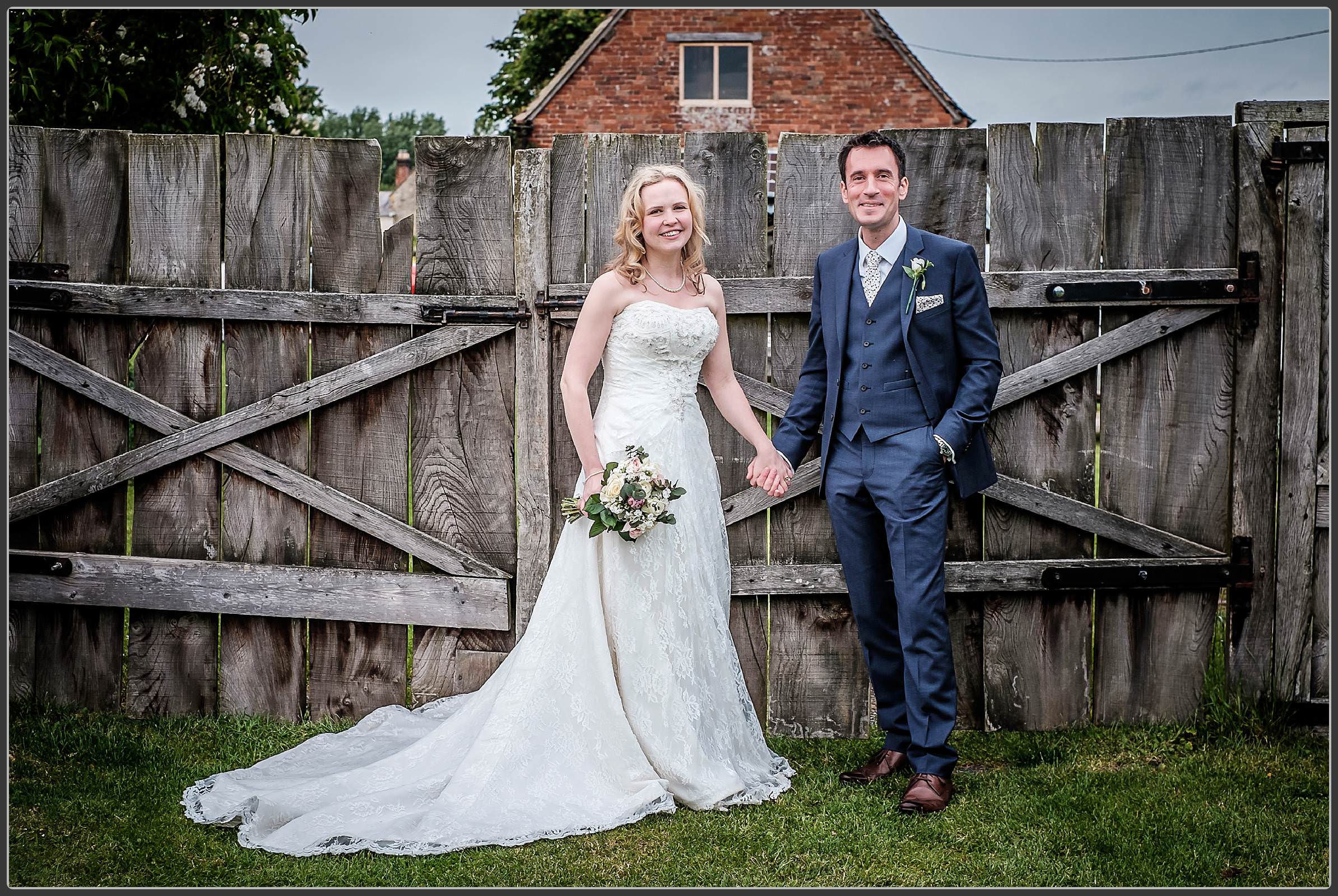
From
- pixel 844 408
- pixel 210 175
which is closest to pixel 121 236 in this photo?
pixel 210 175

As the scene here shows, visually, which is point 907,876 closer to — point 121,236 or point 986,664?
point 986,664

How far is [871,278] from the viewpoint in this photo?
4.07 metres

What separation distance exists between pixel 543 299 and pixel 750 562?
59.2 inches

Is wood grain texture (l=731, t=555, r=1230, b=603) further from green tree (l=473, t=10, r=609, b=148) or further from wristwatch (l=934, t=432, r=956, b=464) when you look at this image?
green tree (l=473, t=10, r=609, b=148)

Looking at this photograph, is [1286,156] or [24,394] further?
[24,394]

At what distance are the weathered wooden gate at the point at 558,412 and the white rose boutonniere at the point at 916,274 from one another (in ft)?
2.25

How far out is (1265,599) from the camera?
467 centimetres

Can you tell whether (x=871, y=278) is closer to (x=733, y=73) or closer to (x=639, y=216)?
(x=639, y=216)

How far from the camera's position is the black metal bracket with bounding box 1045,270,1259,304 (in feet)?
14.9

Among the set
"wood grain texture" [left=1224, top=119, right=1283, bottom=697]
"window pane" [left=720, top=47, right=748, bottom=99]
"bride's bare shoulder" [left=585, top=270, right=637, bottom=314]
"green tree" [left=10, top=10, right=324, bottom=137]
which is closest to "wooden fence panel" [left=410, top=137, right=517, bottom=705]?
"bride's bare shoulder" [left=585, top=270, right=637, bottom=314]

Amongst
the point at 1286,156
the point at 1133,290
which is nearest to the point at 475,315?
the point at 1133,290

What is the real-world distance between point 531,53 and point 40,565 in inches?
872

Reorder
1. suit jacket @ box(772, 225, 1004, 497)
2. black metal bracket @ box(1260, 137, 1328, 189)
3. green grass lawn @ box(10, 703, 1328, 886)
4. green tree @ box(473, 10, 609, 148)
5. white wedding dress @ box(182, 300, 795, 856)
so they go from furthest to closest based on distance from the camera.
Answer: green tree @ box(473, 10, 609, 148) < black metal bracket @ box(1260, 137, 1328, 189) < suit jacket @ box(772, 225, 1004, 497) < white wedding dress @ box(182, 300, 795, 856) < green grass lawn @ box(10, 703, 1328, 886)

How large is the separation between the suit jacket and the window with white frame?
1734cm
